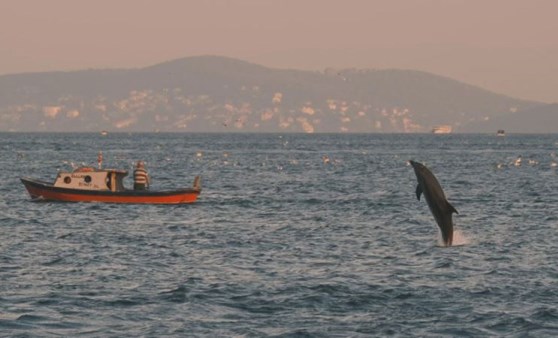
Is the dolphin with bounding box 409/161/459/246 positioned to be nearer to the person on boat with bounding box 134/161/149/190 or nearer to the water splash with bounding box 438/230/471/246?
the water splash with bounding box 438/230/471/246

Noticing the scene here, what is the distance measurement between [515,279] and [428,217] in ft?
73.9

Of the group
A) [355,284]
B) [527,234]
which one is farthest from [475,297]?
[527,234]

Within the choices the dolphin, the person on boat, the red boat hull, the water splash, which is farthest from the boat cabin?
the dolphin

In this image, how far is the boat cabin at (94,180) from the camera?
64438 millimetres

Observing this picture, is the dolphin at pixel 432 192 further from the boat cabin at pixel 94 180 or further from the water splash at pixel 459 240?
the boat cabin at pixel 94 180

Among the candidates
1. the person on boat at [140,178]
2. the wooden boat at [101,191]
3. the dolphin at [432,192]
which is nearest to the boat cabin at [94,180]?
the wooden boat at [101,191]

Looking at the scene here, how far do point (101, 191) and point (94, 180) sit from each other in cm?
99

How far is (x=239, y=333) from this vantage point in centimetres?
2762

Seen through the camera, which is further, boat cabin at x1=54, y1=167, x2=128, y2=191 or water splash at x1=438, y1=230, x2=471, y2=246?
boat cabin at x1=54, y1=167, x2=128, y2=191

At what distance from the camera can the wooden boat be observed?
63469 mm

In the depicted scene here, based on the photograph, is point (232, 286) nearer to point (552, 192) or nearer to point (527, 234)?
point (527, 234)

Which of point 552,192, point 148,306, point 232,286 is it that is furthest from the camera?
point 552,192

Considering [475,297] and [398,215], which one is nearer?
[475,297]

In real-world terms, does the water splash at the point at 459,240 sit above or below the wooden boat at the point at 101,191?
below
